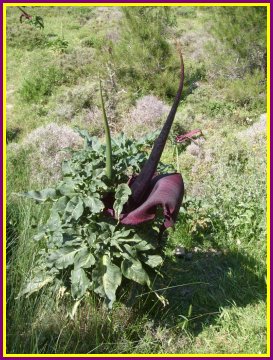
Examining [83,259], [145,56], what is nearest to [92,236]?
[83,259]

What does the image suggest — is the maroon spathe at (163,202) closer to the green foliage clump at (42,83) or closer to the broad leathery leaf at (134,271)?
the broad leathery leaf at (134,271)

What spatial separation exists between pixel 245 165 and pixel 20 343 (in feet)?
10.9

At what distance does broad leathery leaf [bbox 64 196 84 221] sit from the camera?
2.10 metres

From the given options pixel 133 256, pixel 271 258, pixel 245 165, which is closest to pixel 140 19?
pixel 245 165

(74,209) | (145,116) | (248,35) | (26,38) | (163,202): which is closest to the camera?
(163,202)

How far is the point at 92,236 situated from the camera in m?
2.18

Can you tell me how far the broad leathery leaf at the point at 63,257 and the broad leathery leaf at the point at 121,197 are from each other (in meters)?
0.32

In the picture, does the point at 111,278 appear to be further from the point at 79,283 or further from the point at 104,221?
the point at 104,221

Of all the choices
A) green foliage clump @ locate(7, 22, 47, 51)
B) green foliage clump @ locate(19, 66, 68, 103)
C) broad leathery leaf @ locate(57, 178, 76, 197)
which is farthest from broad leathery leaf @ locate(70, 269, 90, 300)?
green foliage clump @ locate(7, 22, 47, 51)

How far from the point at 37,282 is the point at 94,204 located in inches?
26.2

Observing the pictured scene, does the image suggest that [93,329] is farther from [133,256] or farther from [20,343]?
[133,256]

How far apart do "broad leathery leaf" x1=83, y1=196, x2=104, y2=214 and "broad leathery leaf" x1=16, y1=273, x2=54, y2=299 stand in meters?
0.58

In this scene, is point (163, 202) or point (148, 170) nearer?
point (163, 202)

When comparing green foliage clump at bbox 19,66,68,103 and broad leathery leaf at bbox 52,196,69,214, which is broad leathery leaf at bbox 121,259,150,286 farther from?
green foliage clump at bbox 19,66,68,103
